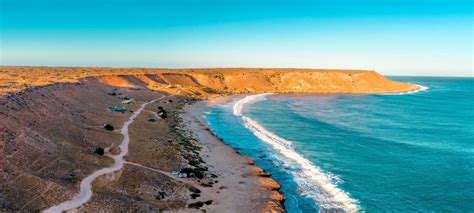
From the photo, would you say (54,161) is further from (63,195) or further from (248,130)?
(248,130)

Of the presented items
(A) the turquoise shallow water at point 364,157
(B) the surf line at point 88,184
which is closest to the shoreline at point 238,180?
(A) the turquoise shallow water at point 364,157

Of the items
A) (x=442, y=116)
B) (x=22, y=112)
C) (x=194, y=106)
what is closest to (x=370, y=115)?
(x=442, y=116)

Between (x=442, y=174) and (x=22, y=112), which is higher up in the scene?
(x=22, y=112)

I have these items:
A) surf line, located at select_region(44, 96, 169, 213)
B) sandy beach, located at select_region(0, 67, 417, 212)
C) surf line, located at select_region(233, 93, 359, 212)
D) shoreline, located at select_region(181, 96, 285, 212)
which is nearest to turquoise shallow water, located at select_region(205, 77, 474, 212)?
surf line, located at select_region(233, 93, 359, 212)

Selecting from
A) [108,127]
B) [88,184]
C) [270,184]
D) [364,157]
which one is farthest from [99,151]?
[364,157]

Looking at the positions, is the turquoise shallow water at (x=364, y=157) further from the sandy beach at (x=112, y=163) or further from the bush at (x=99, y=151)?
the bush at (x=99, y=151)

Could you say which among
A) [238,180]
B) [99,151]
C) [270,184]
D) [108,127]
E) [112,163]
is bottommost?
[270,184]

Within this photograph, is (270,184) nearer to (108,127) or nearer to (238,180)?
(238,180)
